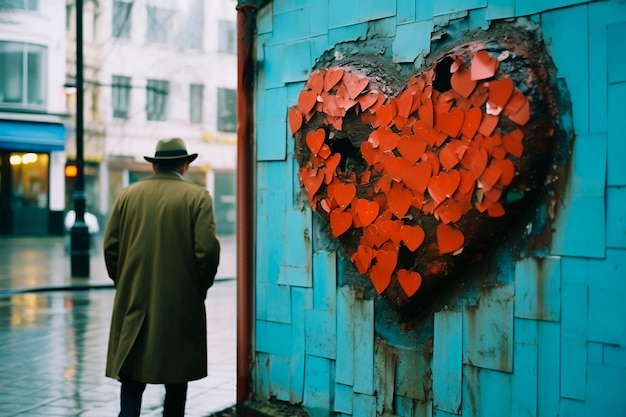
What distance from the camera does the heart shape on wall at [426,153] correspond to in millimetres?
3316

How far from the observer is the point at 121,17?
97.7 ft

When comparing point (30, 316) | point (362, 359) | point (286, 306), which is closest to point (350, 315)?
point (362, 359)

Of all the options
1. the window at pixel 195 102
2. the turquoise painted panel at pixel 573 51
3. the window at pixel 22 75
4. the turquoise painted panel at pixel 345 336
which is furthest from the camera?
the window at pixel 195 102

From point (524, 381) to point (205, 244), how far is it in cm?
190

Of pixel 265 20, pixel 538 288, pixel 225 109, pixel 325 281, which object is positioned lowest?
pixel 325 281

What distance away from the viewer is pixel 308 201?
4531 millimetres

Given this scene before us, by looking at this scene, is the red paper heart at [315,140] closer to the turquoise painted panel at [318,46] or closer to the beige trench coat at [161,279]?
the turquoise painted panel at [318,46]

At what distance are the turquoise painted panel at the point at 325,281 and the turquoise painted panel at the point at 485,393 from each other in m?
1.01

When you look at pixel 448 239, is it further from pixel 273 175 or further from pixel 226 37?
pixel 226 37

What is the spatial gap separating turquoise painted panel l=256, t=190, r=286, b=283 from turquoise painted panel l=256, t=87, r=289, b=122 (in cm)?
49

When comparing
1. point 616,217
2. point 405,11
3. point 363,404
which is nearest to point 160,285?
point 363,404

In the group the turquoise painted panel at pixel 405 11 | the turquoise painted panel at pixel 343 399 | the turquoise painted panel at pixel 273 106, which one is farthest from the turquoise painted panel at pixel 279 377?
the turquoise painted panel at pixel 405 11

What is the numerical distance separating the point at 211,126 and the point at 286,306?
2868cm

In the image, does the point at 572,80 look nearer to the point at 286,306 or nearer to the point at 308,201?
the point at 308,201
